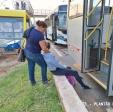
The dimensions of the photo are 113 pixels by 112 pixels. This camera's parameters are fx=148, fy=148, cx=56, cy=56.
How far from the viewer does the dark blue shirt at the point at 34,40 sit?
3.28 metres

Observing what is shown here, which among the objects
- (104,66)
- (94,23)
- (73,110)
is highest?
(94,23)

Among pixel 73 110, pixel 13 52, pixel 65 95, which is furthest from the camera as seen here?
pixel 13 52

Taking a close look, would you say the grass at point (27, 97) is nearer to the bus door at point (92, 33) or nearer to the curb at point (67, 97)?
the curb at point (67, 97)

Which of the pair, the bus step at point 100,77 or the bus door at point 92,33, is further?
the bus door at point 92,33

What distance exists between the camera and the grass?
2.94 metres

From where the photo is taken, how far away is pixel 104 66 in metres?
4.18

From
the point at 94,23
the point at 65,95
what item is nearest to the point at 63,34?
the point at 94,23

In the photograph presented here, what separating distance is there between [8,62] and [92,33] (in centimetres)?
451

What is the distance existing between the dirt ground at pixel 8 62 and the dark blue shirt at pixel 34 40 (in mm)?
2664

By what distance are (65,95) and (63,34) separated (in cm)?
868

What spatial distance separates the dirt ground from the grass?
1.72 meters

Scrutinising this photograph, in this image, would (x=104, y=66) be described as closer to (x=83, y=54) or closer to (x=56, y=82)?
(x=83, y=54)

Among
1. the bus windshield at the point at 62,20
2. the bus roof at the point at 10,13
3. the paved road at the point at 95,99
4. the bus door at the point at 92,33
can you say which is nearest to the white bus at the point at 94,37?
the bus door at the point at 92,33

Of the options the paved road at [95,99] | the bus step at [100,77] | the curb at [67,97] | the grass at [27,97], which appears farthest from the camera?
the bus step at [100,77]
